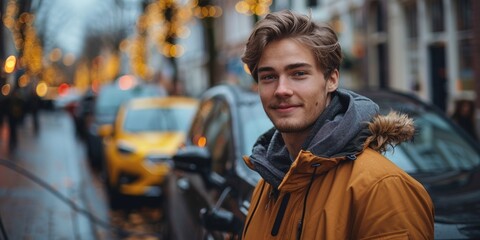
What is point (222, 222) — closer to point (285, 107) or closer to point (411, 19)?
point (285, 107)

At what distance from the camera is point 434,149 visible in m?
5.09

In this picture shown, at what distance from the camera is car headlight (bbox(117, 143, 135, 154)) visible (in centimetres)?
1065

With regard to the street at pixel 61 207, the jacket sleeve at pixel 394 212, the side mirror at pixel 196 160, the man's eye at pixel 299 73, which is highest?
the man's eye at pixel 299 73

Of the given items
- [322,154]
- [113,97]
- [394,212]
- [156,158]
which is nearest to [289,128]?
[322,154]

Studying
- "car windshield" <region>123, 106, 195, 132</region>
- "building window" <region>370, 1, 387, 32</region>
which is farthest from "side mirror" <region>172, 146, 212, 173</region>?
"building window" <region>370, 1, 387, 32</region>

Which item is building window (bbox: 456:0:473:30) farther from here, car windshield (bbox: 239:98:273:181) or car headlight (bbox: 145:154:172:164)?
car windshield (bbox: 239:98:273:181)

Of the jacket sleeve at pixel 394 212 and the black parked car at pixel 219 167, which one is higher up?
the jacket sleeve at pixel 394 212

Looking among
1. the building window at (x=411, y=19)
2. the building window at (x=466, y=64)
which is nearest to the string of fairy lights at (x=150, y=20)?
the building window at (x=411, y=19)

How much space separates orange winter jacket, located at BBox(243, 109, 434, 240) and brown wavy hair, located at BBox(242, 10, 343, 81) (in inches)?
11.9

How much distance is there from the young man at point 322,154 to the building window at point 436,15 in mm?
16117

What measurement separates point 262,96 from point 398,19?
18.7m

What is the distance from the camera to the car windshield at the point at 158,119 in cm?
1170

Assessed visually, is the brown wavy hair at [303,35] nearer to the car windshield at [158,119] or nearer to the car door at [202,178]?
the car door at [202,178]

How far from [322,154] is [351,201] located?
19 cm
